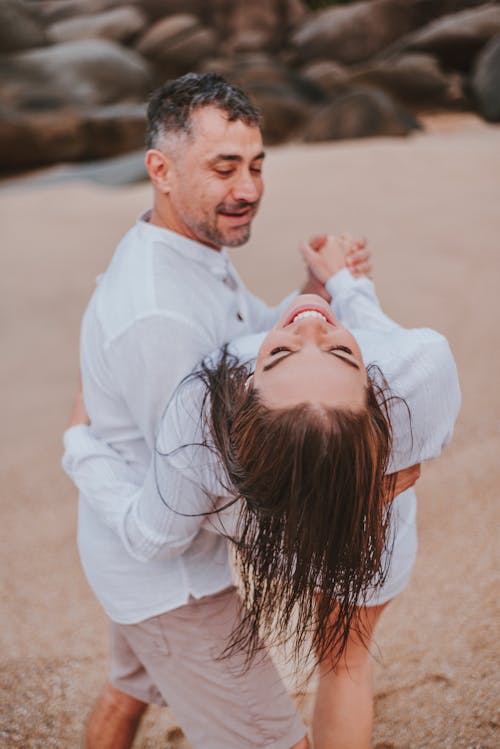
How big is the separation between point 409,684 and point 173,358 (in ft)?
5.05

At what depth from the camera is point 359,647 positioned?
63.4 inches

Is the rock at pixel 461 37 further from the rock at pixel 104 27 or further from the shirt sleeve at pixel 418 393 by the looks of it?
the shirt sleeve at pixel 418 393

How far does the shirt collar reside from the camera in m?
1.73

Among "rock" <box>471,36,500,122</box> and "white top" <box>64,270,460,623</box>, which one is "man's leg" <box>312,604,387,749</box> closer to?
"white top" <box>64,270,460,623</box>

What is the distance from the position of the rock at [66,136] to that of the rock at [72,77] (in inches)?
24.9

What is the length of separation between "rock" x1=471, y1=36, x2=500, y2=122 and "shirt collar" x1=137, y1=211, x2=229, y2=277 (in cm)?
837

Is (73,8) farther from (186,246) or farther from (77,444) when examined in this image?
(77,444)

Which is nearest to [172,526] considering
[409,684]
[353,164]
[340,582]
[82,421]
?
[340,582]

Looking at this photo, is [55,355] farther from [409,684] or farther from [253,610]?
[253,610]

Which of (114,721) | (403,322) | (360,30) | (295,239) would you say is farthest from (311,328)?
(360,30)

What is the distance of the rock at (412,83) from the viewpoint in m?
10.3

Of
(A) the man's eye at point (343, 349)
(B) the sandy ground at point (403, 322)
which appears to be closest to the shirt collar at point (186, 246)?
(A) the man's eye at point (343, 349)

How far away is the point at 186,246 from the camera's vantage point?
5.72ft

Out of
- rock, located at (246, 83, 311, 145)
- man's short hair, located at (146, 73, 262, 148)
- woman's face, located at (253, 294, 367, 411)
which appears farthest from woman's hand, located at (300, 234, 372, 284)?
rock, located at (246, 83, 311, 145)
